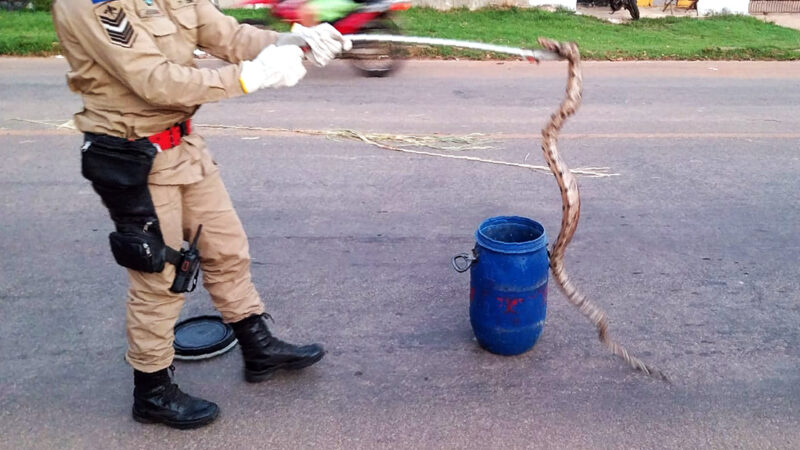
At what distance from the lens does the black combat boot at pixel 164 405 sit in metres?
3.08

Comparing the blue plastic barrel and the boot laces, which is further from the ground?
the blue plastic barrel

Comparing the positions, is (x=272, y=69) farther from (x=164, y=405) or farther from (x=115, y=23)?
(x=164, y=405)

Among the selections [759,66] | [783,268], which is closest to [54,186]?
[783,268]

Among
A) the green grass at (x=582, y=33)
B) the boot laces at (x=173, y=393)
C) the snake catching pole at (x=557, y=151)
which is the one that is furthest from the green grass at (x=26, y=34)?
the snake catching pole at (x=557, y=151)

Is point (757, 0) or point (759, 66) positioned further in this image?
point (757, 0)

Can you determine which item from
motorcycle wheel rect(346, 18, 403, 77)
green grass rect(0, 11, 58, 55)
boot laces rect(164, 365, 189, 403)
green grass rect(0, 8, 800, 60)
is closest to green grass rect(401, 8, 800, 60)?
green grass rect(0, 8, 800, 60)

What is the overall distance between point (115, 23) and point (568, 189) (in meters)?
1.98

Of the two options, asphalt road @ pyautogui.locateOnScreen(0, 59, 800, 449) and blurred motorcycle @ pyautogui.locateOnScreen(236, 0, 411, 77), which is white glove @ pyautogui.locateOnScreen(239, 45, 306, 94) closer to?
asphalt road @ pyautogui.locateOnScreen(0, 59, 800, 449)

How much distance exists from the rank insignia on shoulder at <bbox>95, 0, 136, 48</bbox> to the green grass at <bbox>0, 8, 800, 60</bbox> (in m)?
7.61

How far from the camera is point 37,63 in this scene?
10531mm

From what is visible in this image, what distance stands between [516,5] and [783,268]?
1300 cm

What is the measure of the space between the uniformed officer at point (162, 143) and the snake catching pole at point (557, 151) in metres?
0.53

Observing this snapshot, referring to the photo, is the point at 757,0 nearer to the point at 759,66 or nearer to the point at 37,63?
the point at 759,66

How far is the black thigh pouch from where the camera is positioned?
2.77 metres
